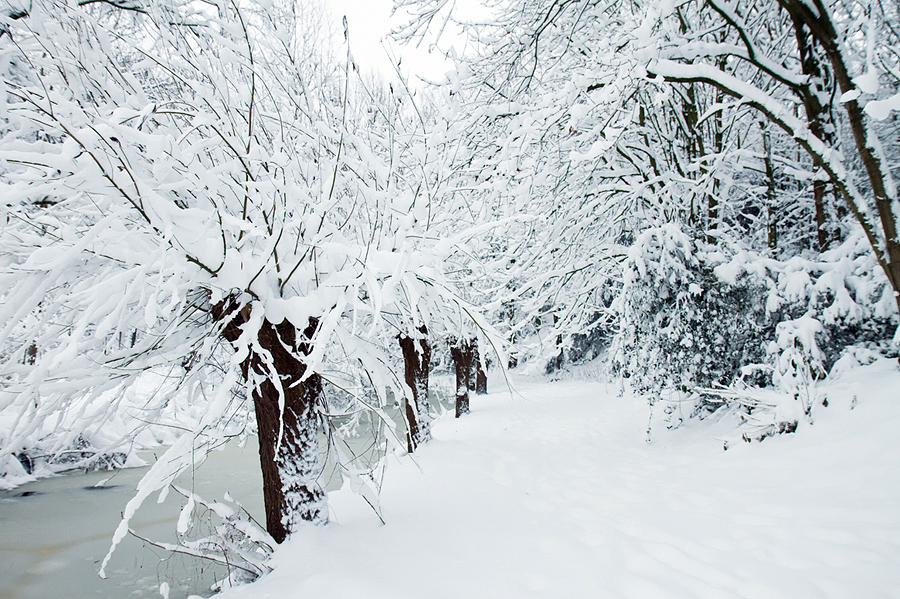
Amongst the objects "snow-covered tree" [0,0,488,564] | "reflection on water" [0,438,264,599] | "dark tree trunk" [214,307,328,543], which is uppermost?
"snow-covered tree" [0,0,488,564]

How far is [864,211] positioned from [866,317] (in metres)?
1.53

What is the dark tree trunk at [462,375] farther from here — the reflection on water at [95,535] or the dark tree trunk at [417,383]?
the reflection on water at [95,535]

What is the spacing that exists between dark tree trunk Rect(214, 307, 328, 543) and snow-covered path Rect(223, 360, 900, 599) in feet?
0.55

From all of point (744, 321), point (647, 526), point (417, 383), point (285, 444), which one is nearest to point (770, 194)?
point (744, 321)

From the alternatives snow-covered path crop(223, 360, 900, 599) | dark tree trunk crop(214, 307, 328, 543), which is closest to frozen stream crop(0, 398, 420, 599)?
dark tree trunk crop(214, 307, 328, 543)

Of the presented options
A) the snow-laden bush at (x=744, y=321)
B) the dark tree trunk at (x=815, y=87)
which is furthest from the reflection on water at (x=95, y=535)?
the dark tree trunk at (x=815, y=87)

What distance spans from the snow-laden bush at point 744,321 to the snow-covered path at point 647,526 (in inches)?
16.0

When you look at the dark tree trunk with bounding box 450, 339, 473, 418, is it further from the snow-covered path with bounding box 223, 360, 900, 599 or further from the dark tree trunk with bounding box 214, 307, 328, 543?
the dark tree trunk with bounding box 214, 307, 328, 543

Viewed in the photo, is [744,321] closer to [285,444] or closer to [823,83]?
[823,83]

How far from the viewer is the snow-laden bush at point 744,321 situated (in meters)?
4.27

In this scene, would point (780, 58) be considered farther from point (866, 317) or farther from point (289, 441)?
point (289, 441)

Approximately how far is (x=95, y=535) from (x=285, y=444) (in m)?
5.05

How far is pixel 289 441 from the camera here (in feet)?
9.15

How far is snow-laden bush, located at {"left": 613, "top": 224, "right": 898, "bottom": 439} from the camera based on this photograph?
14.0 ft
